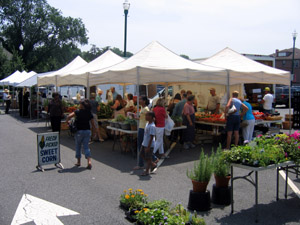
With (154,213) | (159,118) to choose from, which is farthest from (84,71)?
(154,213)

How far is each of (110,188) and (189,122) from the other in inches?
173

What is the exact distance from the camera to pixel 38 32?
53.5 metres

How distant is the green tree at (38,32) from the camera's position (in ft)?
172

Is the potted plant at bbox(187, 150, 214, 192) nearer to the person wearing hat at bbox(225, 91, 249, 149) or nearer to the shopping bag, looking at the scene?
the shopping bag

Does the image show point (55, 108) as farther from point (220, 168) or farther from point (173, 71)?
point (220, 168)

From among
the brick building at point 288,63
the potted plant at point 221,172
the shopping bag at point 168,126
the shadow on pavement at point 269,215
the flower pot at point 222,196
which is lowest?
the shadow on pavement at point 269,215

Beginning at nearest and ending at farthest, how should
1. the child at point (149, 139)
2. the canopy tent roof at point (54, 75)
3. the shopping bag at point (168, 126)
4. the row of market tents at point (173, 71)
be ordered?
the child at point (149, 139)
the row of market tents at point (173, 71)
the shopping bag at point (168, 126)
the canopy tent roof at point (54, 75)

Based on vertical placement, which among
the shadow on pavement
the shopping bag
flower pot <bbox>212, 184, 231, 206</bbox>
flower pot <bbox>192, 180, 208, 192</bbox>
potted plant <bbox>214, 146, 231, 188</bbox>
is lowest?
the shadow on pavement

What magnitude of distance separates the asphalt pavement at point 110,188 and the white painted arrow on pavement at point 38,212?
98 millimetres

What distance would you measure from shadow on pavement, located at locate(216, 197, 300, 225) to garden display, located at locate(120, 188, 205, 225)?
62 centimetres

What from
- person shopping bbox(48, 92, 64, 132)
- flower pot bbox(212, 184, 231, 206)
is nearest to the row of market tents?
person shopping bbox(48, 92, 64, 132)

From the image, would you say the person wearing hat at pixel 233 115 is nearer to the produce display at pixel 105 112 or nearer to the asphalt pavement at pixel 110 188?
the asphalt pavement at pixel 110 188

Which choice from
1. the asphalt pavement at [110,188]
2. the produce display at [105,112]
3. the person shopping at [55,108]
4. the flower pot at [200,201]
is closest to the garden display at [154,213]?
the asphalt pavement at [110,188]

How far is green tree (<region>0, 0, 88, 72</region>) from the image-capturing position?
52.5 m
